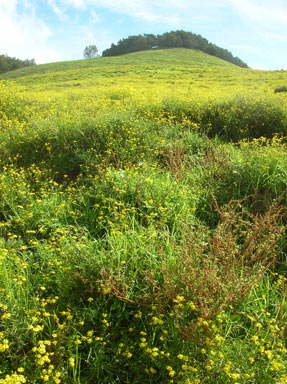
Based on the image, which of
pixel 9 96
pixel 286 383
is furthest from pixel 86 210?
pixel 9 96

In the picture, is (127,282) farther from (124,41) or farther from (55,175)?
(124,41)

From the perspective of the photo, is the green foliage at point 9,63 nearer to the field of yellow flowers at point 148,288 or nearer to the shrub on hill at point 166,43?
the shrub on hill at point 166,43

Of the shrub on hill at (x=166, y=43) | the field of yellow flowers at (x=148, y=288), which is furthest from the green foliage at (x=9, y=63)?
the field of yellow flowers at (x=148, y=288)

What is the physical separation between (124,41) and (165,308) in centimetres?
8476

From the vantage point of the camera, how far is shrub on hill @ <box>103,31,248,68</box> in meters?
71.7

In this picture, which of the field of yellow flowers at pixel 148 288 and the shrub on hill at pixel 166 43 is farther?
the shrub on hill at pixel 166 43

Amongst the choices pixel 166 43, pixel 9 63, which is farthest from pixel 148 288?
pixel 9 63

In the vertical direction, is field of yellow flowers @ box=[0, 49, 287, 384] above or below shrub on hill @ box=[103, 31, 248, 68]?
below

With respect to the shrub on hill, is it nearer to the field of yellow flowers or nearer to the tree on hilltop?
the tree on hilltop

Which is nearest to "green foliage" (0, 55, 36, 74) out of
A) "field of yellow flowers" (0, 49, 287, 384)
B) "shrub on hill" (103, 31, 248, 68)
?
"shrub on hill" (103, 31, 248, 68)

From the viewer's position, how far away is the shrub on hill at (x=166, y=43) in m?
71.7

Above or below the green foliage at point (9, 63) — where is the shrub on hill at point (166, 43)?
above

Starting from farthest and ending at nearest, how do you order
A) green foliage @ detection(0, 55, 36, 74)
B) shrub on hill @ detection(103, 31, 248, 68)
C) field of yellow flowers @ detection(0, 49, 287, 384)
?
shrub on hill @ detection(103, 31, 248, 68)
green foliage @ detection(0, 55, 36, 74)
field of yellow flowers @ detection(0, 49, 287, 384)

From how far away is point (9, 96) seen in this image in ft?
35.2
